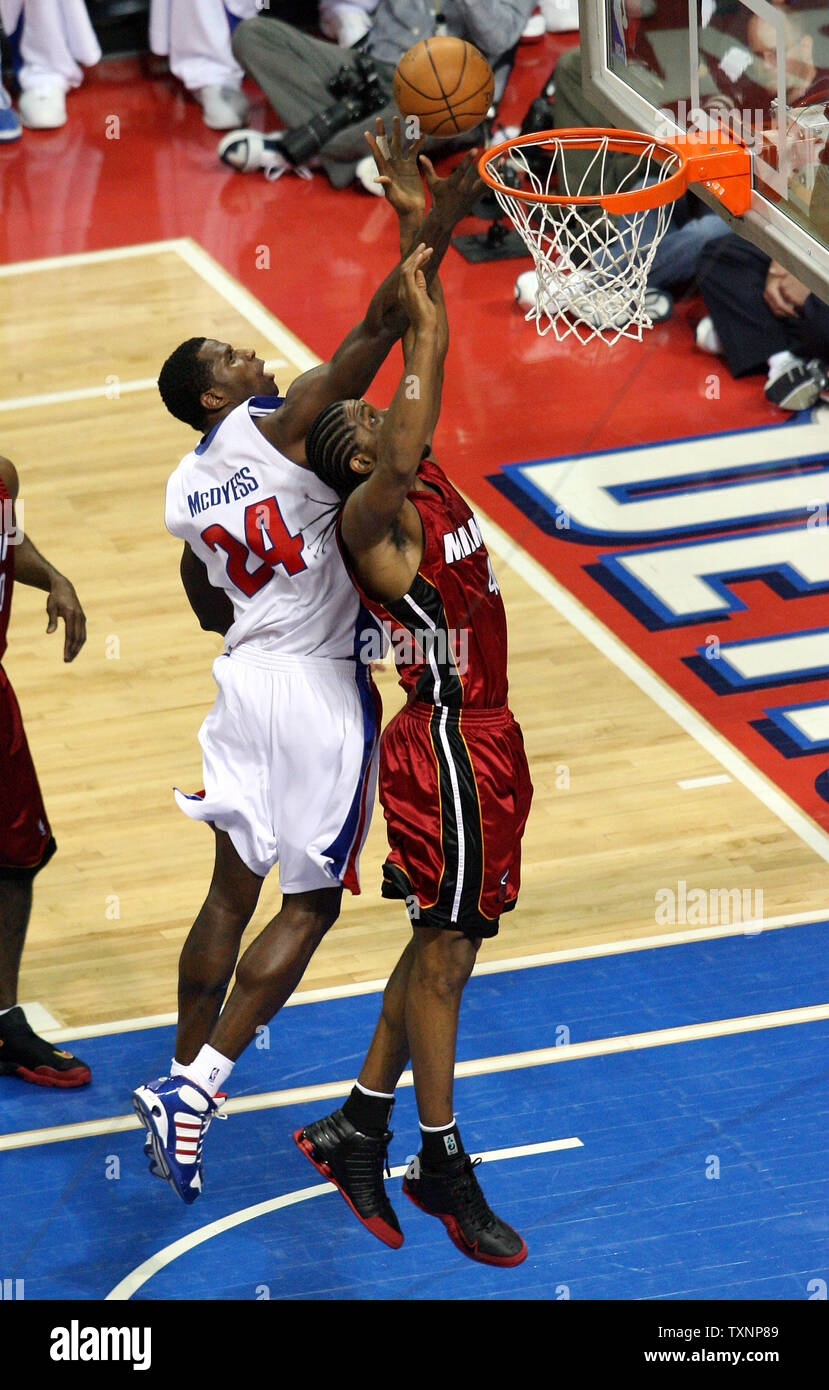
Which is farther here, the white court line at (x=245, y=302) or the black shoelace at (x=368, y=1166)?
the white court line at (x=245, y=302)

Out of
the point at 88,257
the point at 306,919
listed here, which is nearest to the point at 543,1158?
the point at 306,919

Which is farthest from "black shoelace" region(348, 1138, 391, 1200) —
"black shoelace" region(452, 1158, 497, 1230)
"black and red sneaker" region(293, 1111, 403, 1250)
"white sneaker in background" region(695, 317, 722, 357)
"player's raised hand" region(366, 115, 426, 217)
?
"white sneaker in background" region(695, 317, 722, 357)

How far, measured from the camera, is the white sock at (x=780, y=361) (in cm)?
978

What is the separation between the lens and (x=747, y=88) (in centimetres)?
576

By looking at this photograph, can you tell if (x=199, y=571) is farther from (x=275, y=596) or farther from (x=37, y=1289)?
(x=37, y=1289)

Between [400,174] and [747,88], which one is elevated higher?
[400,174]

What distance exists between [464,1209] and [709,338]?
6.31m

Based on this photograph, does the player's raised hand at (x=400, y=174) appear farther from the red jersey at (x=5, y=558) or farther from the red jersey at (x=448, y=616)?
the red jersey at (x=5, y=558)

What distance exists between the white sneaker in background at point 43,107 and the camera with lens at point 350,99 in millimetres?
1987

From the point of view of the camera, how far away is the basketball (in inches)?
225

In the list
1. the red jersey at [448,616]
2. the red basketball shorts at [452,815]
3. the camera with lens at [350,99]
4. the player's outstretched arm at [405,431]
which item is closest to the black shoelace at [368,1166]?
the red basketball shorts at [452,815]

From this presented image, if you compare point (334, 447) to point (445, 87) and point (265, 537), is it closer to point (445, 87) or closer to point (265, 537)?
point (265, 537)

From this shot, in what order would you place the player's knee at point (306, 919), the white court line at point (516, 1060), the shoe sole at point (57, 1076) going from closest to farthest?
the player's knee at point (306, 919)
the white court line at point (516, 1060)
the shoe sole at point (57, 1076)

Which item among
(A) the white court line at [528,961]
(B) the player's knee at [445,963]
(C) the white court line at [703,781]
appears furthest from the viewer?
(C) the white court line at [703,781]
